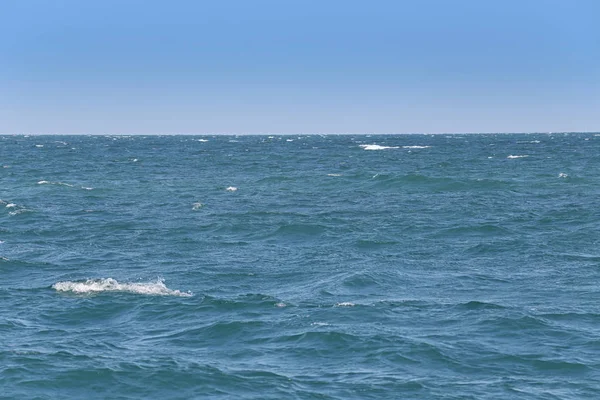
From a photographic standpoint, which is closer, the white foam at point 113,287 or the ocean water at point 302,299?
the ocean water at point 302,299

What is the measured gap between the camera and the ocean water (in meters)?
20.0

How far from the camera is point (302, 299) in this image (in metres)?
28.0

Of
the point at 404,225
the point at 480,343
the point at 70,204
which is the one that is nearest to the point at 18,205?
the point at 70,204

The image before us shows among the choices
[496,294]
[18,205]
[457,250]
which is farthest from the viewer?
[18,205]

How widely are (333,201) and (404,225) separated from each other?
47.9ft

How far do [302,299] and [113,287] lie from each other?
702cm

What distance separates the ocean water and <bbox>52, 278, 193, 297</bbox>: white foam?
0.43ft

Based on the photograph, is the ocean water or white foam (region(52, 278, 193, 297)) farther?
white foam (region(52, 278, 193, 297))

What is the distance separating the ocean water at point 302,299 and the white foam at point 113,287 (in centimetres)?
13

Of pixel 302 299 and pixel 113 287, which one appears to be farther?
pixel 113 287

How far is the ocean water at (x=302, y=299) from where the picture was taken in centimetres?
1995

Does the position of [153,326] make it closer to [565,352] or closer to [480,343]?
[480,343]

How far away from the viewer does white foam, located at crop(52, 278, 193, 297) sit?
29.1 m

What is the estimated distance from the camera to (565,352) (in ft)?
72.1
